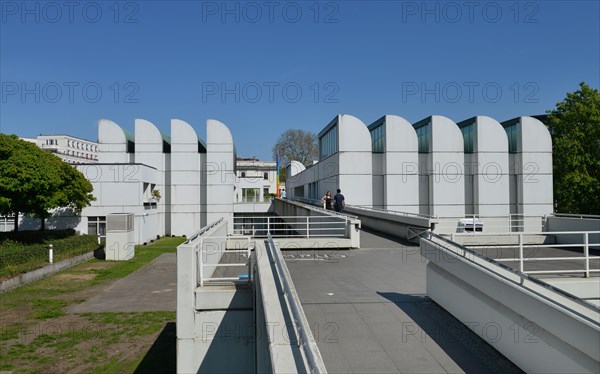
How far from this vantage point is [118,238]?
27234mm

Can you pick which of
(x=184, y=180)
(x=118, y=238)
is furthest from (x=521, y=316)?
(x=184, y=180)

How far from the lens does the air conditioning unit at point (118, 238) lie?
89.1 ft

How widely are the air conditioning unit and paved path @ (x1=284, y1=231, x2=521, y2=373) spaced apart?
19435 mm

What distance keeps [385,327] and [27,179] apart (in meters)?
24.2

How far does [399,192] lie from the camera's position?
3172 centimetres

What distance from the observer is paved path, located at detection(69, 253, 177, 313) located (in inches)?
611

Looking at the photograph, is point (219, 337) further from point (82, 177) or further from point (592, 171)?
point (592, 171)

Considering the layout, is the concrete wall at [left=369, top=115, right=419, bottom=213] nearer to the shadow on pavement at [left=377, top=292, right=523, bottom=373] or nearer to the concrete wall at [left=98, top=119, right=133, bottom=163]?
the concrete wall at [left=98, top=119, right=133, bottom=163]

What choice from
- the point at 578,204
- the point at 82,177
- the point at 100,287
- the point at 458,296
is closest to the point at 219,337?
the point at 458,296

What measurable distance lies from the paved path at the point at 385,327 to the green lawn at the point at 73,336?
4.41 metres

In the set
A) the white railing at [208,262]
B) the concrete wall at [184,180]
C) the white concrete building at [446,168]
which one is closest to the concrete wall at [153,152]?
the concrete wall at [184,180]

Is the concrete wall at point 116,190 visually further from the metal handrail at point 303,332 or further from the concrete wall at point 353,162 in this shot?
the metal handrail at point 303,332

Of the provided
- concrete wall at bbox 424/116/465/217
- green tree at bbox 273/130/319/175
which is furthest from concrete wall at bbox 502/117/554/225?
green tree at bbox 273/130/319/175

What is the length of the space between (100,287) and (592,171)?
1438 inches
